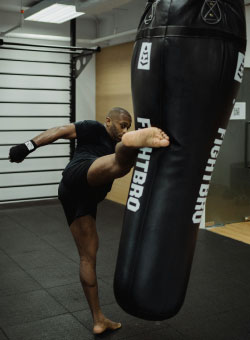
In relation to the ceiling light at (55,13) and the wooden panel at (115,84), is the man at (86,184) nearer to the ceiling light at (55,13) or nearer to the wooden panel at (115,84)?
the ceiling light at (55,13)

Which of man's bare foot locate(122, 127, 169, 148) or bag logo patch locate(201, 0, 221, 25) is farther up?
bag logo patch locate(201, 0, 221, 25)

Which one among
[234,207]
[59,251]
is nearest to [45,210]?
[59,251]

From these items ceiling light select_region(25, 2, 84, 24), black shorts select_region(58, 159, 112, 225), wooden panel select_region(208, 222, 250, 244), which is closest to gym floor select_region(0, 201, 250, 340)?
wooden panel select_region(208, 222, 250, 244)

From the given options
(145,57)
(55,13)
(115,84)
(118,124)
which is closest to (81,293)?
(118,124)

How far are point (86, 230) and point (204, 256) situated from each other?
206 cm

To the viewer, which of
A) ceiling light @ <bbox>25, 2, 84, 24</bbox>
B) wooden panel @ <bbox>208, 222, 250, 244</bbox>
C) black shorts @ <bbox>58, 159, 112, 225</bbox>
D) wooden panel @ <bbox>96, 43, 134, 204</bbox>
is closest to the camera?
black shorts @ <bbox>58, 159, 112, 225</bbox>

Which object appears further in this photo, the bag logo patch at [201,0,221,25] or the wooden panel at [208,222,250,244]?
the wooden panel at [208,222,250,244]

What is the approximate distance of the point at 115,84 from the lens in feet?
23.0

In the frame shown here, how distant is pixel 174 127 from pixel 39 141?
1273 mm

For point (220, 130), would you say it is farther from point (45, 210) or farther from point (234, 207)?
point (45, 210)

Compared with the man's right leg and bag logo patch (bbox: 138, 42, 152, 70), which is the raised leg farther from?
bag logo patch (bbox: 138, 42, 152, 70)

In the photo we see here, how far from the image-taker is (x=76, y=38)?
23.5 ft

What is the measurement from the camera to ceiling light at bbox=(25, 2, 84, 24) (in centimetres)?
534

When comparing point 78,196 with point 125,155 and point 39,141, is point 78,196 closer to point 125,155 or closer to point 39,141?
point 39,141
